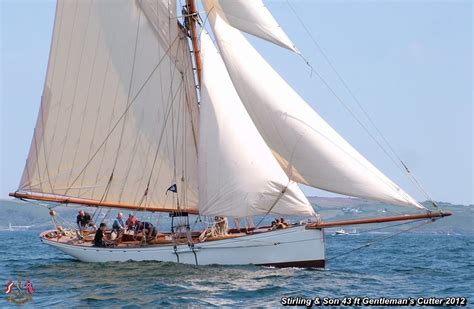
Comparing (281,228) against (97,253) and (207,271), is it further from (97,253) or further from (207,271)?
(97,253)

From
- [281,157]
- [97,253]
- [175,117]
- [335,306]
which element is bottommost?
[335,306]

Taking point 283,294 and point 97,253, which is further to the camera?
point 97,253

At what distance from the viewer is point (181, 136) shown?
40.1 m

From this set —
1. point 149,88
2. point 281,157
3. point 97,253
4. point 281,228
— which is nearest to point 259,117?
point 281,157

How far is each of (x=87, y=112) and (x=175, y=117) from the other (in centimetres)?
409

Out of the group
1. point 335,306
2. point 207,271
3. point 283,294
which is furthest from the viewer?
point 207,271

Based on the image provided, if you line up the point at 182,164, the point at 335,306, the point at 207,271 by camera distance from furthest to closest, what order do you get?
1. the point at 182,164
2. the point at 207,271
3. the point at 335,306

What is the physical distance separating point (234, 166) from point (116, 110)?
8539mm

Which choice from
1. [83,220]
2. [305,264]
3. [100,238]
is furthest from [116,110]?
[305,264]

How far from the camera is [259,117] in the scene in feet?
117

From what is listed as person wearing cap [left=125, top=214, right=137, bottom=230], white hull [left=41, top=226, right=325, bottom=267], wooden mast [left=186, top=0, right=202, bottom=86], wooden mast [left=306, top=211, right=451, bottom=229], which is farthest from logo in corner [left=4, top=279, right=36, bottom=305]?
wooden mast [left=186, top=0, right=202, bottom=86]

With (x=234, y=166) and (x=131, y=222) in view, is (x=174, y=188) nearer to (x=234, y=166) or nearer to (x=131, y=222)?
(x=131, y=222)

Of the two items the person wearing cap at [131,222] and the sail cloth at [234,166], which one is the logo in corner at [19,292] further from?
the person wearing cap at [131,222]

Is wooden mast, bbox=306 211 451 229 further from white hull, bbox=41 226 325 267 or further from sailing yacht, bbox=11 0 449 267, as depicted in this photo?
white hull, bbox=41 226 325 267
